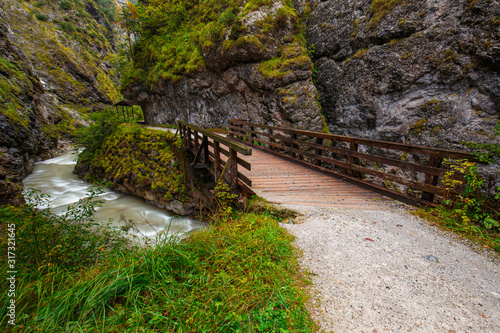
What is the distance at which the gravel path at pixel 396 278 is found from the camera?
2.21 m

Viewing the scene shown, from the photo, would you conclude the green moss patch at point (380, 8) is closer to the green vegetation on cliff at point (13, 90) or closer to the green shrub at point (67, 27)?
the green vegetation on cliff at point (13, 90)

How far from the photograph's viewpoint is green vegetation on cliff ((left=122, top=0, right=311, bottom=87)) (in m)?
12.8

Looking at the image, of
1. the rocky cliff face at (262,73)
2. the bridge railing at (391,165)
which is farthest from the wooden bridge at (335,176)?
the rocky cliff face at (262,73)

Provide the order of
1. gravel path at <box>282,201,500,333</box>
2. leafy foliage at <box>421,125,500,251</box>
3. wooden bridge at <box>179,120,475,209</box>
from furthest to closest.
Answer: wooden bridge at <box>179,120,475,209</box>
leafy foliage at <box>421,125,500,251</box>
gravel path at <box>282,201,500,333</box>

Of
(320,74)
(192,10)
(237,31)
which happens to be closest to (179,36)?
(192,10)

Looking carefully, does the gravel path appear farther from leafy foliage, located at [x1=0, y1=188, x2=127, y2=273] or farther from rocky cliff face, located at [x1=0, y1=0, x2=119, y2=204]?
rocky cliff face, located at [x1=0, y1=0, x2=119, y2=204]

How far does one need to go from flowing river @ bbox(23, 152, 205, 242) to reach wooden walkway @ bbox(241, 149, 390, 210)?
3.42 meters

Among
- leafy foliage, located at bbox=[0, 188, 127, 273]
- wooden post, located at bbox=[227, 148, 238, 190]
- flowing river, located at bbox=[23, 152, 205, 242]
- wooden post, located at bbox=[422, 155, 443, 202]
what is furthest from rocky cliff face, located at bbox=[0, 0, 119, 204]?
wooden post, located at bbox=[422, 155, 443, 202]

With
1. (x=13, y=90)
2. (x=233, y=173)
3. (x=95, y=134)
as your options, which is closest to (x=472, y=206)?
(x=233, y=173)

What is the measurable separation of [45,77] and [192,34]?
28486 millimetres

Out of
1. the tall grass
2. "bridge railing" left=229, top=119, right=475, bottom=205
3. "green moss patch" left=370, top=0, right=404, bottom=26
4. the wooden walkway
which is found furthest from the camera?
"green moss patch" left=370, top=0, right=404, bottom=26

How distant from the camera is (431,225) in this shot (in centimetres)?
400

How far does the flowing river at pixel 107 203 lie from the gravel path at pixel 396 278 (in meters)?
5.49

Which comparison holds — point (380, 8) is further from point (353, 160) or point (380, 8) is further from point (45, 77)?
point (45, 77)
